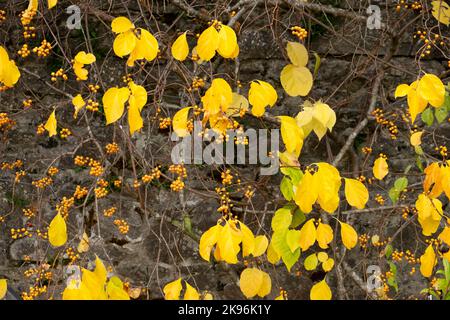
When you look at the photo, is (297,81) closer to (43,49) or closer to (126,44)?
(126,44)

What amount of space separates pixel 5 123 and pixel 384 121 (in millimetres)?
1441

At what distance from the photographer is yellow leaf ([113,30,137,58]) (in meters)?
1.79

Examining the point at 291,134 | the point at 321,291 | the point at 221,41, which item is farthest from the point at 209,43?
the point at 321,291

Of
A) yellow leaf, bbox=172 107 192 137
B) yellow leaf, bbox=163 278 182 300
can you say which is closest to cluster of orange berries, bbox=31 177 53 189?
yellow leaf, bbox=172 107 192 137

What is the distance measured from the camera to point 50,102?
2.70 m

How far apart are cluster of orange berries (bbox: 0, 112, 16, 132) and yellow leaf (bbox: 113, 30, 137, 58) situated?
2.56ft

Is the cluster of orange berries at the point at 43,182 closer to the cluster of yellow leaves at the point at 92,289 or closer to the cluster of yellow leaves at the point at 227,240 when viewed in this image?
the cluster of yellow leaves at the point at 92,289

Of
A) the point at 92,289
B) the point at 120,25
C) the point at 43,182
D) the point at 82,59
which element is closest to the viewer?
the point at 92,289

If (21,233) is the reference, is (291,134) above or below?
above

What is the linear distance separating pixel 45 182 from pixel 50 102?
38cm

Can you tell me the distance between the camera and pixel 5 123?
255 centimetres
